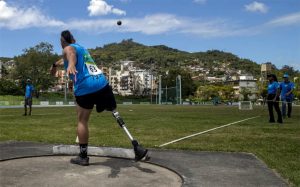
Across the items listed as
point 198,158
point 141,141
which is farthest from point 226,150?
point 141,141

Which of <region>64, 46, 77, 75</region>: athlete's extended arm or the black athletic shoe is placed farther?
the black athletic shoe

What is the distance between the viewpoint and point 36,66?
321 feet

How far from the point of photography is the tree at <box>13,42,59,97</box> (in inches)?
3809

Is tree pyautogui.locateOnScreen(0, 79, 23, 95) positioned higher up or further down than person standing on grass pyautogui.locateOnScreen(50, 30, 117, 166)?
higher up

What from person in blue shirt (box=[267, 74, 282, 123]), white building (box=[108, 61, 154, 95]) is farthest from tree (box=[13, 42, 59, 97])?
person in blue shirt (box=[267, 74, 282, 123])

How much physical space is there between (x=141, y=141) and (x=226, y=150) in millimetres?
2016

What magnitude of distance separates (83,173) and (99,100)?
111 cm

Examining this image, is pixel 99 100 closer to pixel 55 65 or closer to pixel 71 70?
pixel 71 70

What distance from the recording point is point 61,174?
15.0 feet

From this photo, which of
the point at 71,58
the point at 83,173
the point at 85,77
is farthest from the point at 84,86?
the point at 83,173

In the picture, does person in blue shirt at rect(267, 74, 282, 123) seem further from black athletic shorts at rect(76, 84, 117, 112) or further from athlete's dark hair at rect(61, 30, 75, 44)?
athlete's dark hair at rect(61, 30, 75, 44)

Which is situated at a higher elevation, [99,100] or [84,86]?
[84,86]

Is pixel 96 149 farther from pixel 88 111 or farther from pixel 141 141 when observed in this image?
pixel 141 141

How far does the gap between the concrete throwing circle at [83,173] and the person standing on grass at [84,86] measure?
0.31 meters
